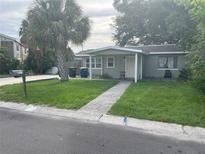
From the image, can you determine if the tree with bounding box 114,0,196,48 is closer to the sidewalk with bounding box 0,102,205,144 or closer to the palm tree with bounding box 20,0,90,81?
the palm tree with bounding box 20,0,90,81

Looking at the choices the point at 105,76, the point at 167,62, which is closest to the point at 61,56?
the point at 105,76

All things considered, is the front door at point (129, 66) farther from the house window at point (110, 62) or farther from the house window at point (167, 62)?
the house window at point (167, 62)

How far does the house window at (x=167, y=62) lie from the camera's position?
18.5 metres

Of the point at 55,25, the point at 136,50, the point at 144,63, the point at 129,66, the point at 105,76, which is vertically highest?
the point at 55,25

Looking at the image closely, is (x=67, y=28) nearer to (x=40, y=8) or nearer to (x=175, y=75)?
(x=40, y=8)

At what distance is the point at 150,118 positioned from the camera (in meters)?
6.40

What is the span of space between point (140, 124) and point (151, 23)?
20.3m

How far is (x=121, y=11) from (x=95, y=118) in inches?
1003

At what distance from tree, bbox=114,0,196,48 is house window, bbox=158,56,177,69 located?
162 cm

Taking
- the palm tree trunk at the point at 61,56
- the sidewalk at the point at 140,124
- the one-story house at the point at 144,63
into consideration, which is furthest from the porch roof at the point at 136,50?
the sidewalk at the point at 140,124

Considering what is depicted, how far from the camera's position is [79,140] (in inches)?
184

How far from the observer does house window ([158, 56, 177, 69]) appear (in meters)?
18.5

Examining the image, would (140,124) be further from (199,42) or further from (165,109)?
(199,42)

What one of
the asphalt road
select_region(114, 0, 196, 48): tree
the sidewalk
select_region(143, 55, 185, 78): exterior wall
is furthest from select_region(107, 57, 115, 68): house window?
the asphalt road
